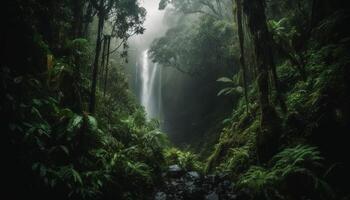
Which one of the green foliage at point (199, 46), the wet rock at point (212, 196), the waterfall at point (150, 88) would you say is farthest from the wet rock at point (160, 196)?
the waterfall at point (150, 88)

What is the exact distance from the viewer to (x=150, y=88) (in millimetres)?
28203

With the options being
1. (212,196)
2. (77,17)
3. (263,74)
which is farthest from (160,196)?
(77,17)

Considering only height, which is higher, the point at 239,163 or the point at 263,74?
the point at 263,74

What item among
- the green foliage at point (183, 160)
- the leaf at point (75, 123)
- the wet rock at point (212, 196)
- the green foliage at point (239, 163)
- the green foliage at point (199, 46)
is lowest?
the green foliage at point (183, 160)

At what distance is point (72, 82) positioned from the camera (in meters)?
7.87

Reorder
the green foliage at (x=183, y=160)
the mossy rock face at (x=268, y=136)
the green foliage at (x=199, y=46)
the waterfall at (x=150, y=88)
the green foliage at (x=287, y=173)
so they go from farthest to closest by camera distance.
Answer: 1. the waterfall at (x=150, y=88)
2. the green foliage at (x=199, y=46)
3. the green foliage at (x=183, y=160)
4. the mossy rock face at (x=268, y=136)
5. the green foliage at (x=287, y=173)

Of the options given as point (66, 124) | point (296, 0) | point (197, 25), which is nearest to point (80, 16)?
point (66, 124)

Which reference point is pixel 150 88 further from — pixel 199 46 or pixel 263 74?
Result: pixel 263 74

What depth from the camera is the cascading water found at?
26.7m

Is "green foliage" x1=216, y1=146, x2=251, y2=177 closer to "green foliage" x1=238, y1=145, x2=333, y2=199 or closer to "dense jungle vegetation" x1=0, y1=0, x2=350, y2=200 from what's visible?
"dense jungle vegetation" x1=0, y1=0, x2=350, y2=200

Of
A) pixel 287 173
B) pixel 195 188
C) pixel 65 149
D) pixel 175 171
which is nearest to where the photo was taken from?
pixel 287 173

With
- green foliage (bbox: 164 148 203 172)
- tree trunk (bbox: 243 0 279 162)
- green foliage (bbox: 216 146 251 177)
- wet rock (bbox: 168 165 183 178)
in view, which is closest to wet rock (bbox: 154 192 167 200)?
wet rock (bbox: 168 165 183 178)

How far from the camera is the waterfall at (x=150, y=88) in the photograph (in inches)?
1051

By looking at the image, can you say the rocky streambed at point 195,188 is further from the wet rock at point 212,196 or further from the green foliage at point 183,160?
the green foliage at point 183,160
